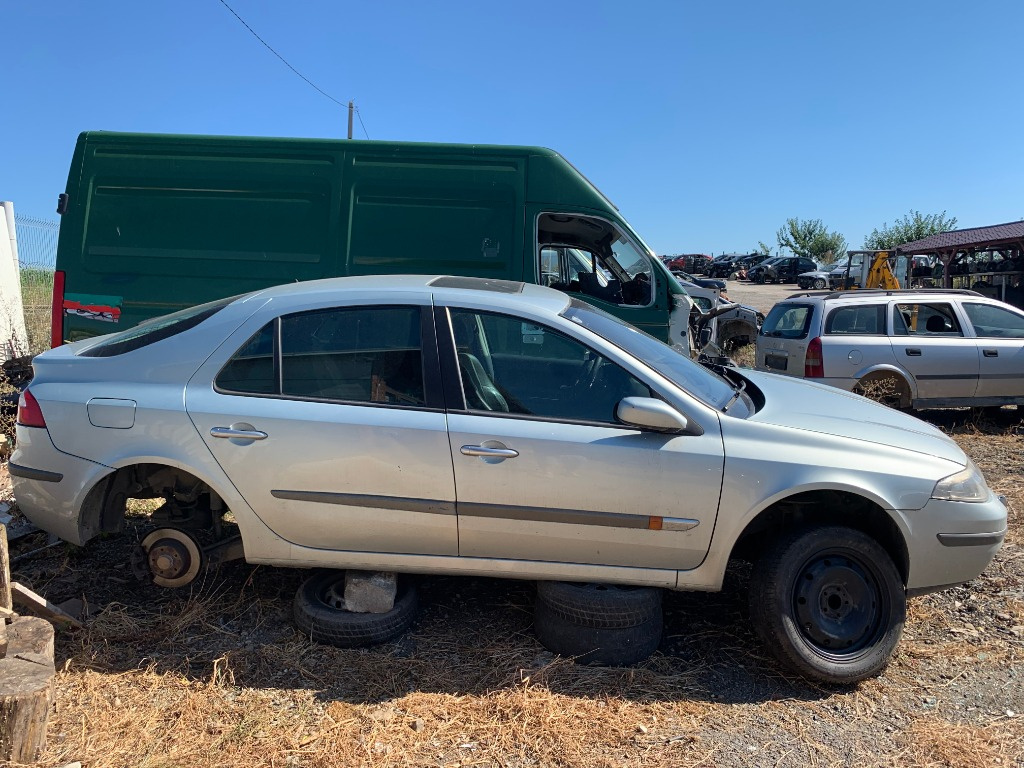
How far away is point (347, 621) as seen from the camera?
3.38 m

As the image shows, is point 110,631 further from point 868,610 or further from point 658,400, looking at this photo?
point 868,610

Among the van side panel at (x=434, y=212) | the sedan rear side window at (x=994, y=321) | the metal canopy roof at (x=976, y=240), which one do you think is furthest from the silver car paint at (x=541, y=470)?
the metal canopy roof at (x=976, y=240)

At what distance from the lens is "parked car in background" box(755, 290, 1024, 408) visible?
8180 millimetres

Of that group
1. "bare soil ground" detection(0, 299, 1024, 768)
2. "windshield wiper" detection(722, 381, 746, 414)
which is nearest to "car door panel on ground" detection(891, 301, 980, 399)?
"bare soil ground" detection(0, 299, 1024, 768)

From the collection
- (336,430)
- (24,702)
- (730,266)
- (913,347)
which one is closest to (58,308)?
(336,430)

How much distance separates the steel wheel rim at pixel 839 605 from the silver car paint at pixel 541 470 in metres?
0.21

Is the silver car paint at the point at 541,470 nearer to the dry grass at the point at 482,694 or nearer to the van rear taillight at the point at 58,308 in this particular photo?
the dry grass at the point at 482,694

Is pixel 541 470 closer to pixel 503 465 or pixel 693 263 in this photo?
pixel 503 465

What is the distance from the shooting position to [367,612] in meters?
3.46

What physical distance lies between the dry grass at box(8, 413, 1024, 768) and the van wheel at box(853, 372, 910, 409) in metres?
4.50

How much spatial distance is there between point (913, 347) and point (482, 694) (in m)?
7.11

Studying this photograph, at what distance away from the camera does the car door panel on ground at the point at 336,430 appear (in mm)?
3189

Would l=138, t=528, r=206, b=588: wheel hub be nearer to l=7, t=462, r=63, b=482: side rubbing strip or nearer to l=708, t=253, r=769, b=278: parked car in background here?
l=7, t=462, r=63, b=482: side rubbing strip

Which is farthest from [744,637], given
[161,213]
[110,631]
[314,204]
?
[161,213]
